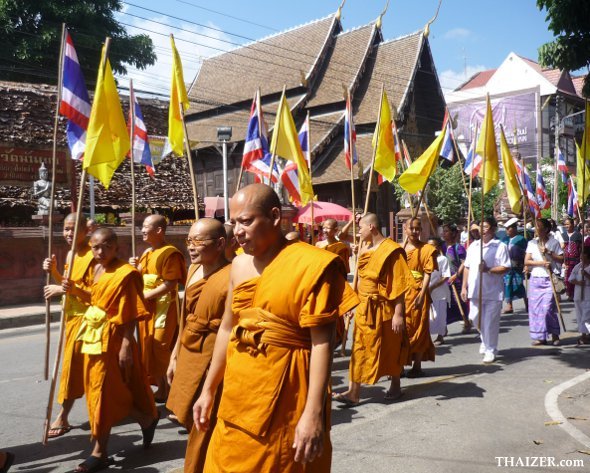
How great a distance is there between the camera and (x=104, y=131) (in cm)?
494

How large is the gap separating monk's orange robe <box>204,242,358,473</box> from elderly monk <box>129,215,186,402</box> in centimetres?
269

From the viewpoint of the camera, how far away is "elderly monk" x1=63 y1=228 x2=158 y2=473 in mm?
4145

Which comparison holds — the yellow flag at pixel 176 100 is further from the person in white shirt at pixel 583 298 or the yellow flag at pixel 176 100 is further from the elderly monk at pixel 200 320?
the person in white shirt at pixel 583 298

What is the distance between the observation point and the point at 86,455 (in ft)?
14.3

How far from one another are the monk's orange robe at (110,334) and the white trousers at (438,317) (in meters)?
5.11

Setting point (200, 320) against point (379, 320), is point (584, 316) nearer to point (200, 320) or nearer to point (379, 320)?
point (379, 320)

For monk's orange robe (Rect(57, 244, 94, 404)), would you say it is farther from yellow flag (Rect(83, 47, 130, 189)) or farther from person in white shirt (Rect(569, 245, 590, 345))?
person in white shirt (Rect(569, 245, 590, 345))

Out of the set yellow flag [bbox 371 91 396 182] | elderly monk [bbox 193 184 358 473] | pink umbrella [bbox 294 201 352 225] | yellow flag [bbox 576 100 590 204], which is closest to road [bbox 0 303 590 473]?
elderly monk [bbox 193 184 358 473]

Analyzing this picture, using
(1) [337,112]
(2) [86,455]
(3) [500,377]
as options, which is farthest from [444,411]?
(1) [337,112]

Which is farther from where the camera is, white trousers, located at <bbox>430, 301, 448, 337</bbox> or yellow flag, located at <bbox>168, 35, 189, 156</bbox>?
white trousers, located at <bbox>430, 301, 448, 337</bbox>

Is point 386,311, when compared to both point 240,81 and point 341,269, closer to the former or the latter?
point 341,269

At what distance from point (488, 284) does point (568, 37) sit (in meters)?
3.21

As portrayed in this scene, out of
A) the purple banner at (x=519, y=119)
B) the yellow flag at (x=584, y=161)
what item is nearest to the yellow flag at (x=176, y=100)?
the yellow flag at (x=584, y=161)

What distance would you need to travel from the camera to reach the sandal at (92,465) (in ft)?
12.9
